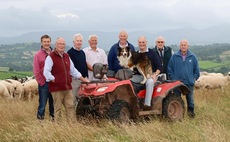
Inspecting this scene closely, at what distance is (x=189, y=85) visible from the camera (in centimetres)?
999

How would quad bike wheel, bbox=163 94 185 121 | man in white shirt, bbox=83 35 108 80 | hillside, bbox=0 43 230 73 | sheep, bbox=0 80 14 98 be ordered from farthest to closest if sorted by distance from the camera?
1. hillside, bbox=0 43 230 73
2. sheep, bbox=0 80 14 98
3. man in white shirt, bbox=83 35 108 80
4. quad bike wheel, bbox=163 94 185 121

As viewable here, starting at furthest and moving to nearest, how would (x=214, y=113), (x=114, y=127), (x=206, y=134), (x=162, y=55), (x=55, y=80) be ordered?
1. (x=162, y=55)
2. (x=214, y=113)
3. (x=55, y=80)
4. (x=114, y=127)
5. (x=206, y=134)

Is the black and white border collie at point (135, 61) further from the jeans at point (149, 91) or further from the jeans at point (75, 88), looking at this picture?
the jeans at point (75, 88)

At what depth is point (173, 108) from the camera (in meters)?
9.30

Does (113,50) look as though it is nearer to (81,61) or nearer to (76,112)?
(81,61)

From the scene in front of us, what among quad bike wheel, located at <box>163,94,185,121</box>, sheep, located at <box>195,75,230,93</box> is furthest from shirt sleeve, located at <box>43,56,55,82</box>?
sheep, located at <box>195,75,230,93</box>

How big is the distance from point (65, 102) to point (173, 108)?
2.62 metres

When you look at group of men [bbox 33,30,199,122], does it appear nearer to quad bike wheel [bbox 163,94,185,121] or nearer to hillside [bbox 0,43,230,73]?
quad bike wheel [bbox 163,94,185,121]

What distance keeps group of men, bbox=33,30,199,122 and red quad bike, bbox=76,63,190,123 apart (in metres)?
0.21

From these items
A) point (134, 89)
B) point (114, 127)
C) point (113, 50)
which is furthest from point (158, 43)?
point (114, 127)

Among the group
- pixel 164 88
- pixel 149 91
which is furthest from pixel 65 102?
pixel 164 88

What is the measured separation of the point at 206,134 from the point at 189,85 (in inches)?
139

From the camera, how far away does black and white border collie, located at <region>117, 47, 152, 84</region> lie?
8.27 metres

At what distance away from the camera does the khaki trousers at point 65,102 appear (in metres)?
8.21
